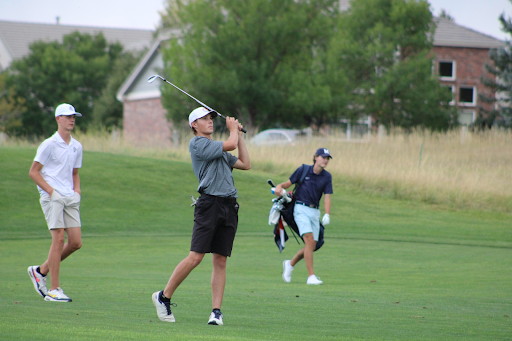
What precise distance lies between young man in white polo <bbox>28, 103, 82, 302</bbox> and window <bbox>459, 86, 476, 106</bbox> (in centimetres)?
3957

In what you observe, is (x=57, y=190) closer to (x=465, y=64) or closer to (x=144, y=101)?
(x=144, y=101)

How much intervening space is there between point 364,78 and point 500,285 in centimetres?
2849

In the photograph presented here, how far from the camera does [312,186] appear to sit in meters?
10.3

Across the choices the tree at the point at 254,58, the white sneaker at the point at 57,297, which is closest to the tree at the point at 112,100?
the tree at the point at 254,58

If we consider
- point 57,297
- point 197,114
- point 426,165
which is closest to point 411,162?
point 426,165

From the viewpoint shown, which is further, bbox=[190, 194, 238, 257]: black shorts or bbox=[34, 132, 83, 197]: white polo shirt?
bbox=[34, 132, 83, 197]: white polo shirt

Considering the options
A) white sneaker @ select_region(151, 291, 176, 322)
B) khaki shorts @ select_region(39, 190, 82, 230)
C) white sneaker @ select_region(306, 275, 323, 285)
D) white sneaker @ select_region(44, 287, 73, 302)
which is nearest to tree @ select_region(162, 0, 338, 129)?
white sneaker @ select_region(306, 275, 323, 285)

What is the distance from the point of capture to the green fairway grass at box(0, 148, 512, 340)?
221 inches

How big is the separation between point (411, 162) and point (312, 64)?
1193 cm

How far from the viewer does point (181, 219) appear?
19.1 metres

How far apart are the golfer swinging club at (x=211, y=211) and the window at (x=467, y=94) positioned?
4030 centimetres

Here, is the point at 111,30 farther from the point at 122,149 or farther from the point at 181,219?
the point at 181,219

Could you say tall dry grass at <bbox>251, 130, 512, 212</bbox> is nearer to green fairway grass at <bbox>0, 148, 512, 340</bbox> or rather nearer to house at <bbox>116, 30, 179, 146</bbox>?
green fairway grass at <bbox>0, 148, 512, 340</bbox>

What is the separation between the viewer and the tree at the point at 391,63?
34656 mm
